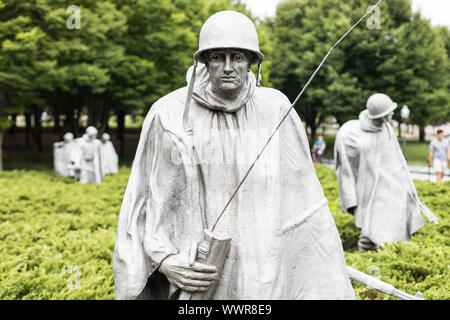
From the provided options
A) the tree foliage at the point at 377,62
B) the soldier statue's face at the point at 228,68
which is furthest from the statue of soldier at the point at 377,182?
the tree foliage at the point at 377,62

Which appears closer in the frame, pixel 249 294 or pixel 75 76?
pixel 249 294

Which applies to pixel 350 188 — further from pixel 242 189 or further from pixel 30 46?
pixel 30 46

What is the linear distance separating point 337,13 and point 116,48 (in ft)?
46.7

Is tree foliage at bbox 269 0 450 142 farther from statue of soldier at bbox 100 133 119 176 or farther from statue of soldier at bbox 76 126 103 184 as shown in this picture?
statue of soldier at bbox 76 126 103 184

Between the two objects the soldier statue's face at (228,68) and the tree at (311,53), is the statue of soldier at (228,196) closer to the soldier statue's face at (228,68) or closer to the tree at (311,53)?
the soldier statue's face at (228,68)

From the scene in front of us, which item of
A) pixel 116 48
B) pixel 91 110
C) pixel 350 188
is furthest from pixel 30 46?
pixel 350 188

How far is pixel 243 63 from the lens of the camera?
2619 millimetres

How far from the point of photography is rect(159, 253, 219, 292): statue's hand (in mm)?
2512

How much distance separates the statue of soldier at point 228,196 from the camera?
2.58 metres

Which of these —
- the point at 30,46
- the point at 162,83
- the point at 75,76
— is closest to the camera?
the point at 30,46

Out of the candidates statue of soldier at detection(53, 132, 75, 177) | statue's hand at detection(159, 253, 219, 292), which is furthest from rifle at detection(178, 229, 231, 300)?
statue of soldier at detection(53, 132, 75, 177)

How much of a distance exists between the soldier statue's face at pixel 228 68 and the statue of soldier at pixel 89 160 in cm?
1648

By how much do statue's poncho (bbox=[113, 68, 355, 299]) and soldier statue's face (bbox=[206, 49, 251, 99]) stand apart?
14 centimetres

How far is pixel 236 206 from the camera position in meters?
2.65
